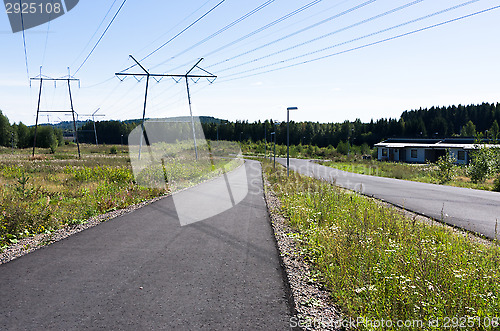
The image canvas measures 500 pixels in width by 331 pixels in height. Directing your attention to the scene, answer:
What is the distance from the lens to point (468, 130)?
287 ft

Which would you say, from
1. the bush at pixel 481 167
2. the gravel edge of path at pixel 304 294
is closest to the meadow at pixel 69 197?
the gravel edge of path at pixel 304 294

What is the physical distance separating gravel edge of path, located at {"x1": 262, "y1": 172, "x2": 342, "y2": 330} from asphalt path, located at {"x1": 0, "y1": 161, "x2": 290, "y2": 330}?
17 cm

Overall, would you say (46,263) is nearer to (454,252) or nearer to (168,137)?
(454,252)

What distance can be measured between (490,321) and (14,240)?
29.2 ft

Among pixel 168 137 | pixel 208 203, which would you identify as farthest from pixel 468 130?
pixel 208 203

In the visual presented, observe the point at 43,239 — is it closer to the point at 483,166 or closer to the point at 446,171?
the point at 446,171

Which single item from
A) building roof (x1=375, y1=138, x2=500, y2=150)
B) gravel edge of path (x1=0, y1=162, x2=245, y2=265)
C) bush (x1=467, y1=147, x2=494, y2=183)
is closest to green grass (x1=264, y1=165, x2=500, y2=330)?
gravel edge of path (x1=0, y1=162, x2=245, y2=265)

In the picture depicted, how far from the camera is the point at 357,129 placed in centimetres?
10712

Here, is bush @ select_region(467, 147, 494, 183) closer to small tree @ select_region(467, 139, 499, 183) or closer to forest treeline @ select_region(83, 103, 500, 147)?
small tree @ select_region(467, 139, 499, 183)

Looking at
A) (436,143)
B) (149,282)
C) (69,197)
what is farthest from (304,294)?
(436,143)

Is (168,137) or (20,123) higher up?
(20,123)

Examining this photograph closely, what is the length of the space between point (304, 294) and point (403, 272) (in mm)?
1663

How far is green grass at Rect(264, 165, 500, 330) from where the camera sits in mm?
3764

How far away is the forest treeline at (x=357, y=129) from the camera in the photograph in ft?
278
